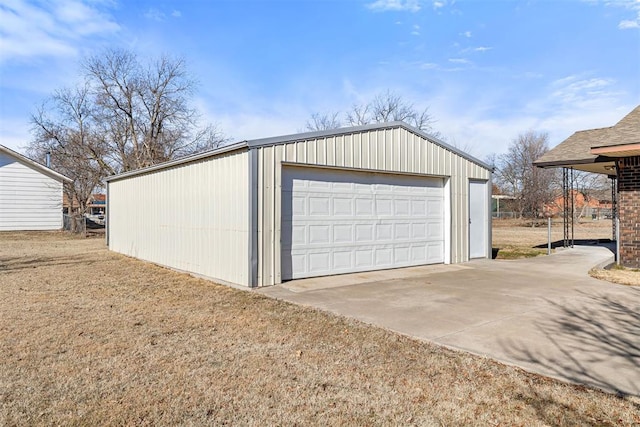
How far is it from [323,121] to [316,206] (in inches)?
1137

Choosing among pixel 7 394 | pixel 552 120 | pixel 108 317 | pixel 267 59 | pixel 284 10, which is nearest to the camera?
pixel 7 394

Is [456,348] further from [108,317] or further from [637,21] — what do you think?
[637,21]

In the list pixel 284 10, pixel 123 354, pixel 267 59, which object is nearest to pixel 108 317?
pixel 123 354

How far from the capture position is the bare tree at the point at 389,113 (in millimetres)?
34031

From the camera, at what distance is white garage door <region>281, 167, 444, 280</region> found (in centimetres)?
824

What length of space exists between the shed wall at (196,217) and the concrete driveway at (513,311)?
147 cm

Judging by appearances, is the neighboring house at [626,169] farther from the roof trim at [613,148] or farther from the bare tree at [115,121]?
the bare tree at [115,121]

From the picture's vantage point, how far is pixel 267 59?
1711 cm

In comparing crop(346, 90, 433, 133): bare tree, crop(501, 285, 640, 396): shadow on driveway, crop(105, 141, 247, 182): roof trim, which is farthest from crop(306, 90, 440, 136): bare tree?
crop(501, 285, 640, 396): shadow on driveway

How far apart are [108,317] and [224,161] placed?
12.3 feet

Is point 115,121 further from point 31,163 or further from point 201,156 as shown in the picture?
point 201,156

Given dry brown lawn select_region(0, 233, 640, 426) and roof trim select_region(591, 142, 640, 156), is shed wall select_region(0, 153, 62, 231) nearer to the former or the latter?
dry brown lawn select_region(0, 233, 640, 426)

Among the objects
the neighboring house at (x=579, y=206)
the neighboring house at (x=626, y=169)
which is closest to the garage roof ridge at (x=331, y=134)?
the neighboring house at (x=626, y=169)

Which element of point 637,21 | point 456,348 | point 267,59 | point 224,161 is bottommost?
point 456,348
